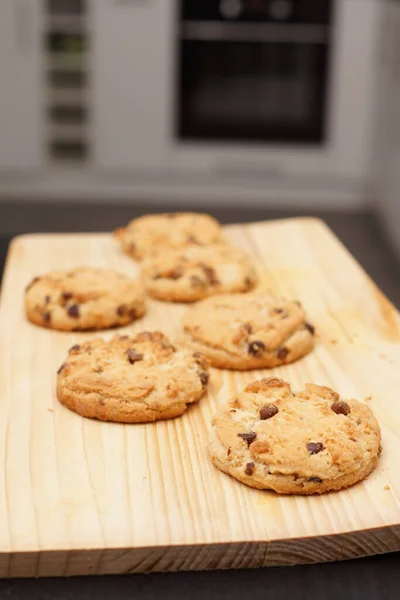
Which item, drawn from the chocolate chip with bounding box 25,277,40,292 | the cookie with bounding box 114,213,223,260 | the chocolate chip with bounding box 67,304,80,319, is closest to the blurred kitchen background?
the cookie with bounding box 114,213,223,260

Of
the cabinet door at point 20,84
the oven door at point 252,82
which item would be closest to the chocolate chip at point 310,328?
the oven door at point 252,82

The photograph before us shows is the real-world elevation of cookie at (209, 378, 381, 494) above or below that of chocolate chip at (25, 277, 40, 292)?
above

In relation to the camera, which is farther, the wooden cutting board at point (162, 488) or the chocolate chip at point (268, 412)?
the chocolate chip at point (268, 412)

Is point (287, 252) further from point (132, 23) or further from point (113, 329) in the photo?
point (132, 23)

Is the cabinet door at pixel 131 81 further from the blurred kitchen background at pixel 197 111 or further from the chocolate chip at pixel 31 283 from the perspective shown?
the chocolate chip at pixel 31 283

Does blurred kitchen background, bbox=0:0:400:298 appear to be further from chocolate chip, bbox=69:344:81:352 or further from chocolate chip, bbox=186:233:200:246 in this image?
chocolate chip, bbox=69:344:81:352

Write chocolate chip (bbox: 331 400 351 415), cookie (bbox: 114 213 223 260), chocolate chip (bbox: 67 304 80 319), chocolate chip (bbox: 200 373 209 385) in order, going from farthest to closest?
cookie (bbox: 114 213 223 260)
chocolate chip (bbox: 67 304 80 319)
chocolate chip (bbox: 200 373 209 385)
chocolate chip (bbox: 331 400 351 415)

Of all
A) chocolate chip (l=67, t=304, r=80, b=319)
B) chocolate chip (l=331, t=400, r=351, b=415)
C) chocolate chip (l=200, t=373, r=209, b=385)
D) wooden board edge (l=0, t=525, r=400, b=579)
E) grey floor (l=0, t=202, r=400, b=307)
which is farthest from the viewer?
grey floor (l=0, t=202, r=400, b=307)
